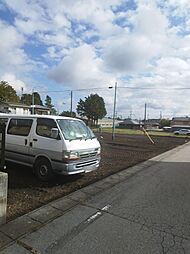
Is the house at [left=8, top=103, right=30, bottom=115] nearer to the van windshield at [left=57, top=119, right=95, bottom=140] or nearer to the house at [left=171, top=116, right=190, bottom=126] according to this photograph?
the van windshield at [left=57, top=119, right=95, bottom=140]

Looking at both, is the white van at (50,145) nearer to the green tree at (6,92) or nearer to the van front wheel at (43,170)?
the van front wheel at (43,170)

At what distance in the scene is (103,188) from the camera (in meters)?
6.66

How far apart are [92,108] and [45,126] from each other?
8238cm

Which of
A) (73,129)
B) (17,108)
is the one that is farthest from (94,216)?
(17,108)

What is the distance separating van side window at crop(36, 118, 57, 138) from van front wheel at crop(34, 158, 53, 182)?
751mm

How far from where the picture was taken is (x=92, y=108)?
8931 cm

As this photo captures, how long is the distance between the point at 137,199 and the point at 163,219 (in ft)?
3.97

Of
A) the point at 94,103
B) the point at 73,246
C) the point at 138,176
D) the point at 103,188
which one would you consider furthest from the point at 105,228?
the point at 94,103

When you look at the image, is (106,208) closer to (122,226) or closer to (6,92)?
(122,226)

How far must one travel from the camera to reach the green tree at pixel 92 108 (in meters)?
89.3

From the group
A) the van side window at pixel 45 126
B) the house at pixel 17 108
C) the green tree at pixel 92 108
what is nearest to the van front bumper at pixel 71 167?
the van side window at pixel 45 126

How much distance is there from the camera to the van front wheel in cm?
676

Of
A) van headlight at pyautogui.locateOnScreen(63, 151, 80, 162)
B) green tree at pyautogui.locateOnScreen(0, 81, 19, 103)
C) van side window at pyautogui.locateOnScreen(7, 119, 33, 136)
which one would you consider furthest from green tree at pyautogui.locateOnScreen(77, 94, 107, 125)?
van headlight at pyautogui.locateOnScreen(63, 151, 80, 162)

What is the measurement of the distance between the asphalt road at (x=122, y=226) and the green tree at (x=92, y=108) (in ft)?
273
